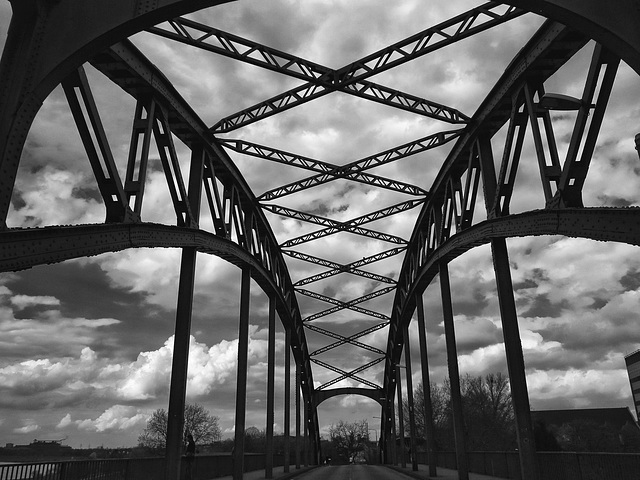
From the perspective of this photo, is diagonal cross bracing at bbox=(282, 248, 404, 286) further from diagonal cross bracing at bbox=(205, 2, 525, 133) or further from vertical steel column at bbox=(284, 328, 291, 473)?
diagonal cross bracing at bbox=(205, 2, 525, 133)

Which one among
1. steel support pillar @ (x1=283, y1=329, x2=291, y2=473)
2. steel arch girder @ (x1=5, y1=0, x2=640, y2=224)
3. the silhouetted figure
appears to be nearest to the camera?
steel arch girder @ (x1=5, y1=0, x2=640, y2=224)

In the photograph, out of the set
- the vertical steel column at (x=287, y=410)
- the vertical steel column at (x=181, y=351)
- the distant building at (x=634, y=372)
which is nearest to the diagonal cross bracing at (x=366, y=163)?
the vertical steel column at (x=181, y=351)

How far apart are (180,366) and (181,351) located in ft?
1.40

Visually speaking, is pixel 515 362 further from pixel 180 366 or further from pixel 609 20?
pixel 609 20

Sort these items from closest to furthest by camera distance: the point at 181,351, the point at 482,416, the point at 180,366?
1. the point at 180,366
2. the point at 181,351
3. the point at 482,416

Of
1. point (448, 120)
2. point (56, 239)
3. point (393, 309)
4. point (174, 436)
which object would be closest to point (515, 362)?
point (448, 120)

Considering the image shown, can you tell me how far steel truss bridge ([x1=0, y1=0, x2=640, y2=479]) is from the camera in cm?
751

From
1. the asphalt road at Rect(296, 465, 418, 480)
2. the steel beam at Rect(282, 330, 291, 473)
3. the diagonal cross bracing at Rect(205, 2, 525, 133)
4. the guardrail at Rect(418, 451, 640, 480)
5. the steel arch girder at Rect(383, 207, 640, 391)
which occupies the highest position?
the diagonal cross bracing at Rect(205, 2, 525, 133)

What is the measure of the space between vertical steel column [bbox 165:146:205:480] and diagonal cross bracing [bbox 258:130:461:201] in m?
6.49

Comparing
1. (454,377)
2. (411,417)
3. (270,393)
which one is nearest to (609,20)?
(454,377)

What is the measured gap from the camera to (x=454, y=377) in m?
20.0

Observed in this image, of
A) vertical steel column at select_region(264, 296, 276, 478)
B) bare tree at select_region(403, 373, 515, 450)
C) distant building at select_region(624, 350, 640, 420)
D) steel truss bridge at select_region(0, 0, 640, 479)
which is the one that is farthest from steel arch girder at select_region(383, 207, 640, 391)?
distant building at select_region(624, 350, 640, 420)

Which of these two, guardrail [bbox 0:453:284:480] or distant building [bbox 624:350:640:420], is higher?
distant building [bbox 624:350:640:420]

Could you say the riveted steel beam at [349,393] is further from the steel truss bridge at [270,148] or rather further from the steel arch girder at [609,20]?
the steel arch girder at [609,20]
